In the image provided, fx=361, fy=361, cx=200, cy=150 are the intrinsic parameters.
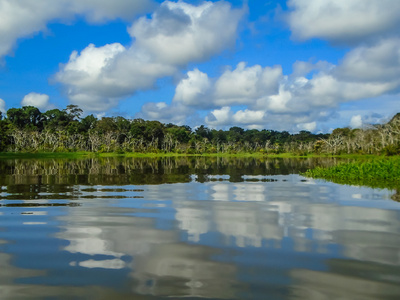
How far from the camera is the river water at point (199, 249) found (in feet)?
15.5

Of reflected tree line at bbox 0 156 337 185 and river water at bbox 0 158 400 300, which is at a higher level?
reflected tree line at bbox 0 156 337 185

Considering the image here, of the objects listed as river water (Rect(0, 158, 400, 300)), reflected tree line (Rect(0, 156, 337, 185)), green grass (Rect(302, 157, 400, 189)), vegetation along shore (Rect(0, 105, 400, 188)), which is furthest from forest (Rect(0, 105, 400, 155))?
river water (Rect(0, 158, 400, 300))

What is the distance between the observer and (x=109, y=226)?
8219 mm

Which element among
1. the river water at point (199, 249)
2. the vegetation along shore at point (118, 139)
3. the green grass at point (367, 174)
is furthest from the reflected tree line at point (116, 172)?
the vegetation along shore at point (118, 139)

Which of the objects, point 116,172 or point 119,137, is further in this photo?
point 119,137

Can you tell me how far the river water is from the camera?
Answer: 4719 mm

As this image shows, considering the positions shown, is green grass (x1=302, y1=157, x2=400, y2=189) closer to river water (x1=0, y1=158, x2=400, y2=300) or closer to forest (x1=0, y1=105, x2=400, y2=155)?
river water (x1=0, y1=158, x2=400, y2=300)

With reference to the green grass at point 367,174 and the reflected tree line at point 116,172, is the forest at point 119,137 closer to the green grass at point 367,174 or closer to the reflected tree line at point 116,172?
the reflected tree line at point 116,172

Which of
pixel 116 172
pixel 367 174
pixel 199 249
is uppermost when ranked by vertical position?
pixel 116 172

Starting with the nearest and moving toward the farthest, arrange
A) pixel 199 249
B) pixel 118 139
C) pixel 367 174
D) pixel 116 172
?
1. pixel 199 249
2. pixel 367 174
3. pixel 116 172
4. pixel 118 139

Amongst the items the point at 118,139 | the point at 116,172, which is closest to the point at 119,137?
the point at 118,139

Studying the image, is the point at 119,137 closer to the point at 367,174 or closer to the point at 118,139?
the point at 118,139

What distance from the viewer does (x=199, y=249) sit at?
6422 mm

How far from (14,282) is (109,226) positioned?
3331 mm
